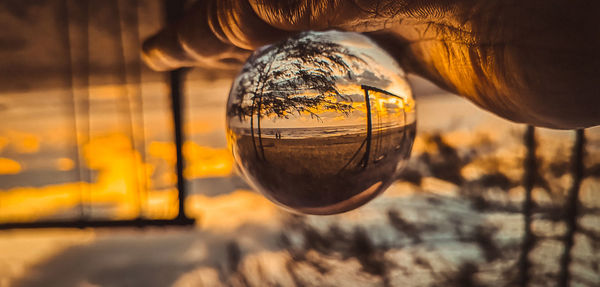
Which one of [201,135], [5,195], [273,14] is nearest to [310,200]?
[273,14]

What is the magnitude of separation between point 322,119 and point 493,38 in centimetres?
10

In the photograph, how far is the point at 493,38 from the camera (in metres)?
0.16

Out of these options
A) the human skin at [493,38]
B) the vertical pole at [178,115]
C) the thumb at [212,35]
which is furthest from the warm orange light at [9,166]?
the human skin at [493,38]

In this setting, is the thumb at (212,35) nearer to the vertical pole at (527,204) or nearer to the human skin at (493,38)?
the human skin at (493,38)

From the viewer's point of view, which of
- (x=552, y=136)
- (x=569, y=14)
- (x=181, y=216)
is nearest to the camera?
(x=569, y=14)

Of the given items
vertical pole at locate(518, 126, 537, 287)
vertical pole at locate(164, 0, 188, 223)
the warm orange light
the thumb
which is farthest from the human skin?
the warm orange light

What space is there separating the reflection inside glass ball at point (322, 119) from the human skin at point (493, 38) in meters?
0.02

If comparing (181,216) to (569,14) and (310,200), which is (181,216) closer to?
(310,200)

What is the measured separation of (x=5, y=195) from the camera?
1243mm

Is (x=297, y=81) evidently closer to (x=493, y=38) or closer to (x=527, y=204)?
(x=493, y=38)

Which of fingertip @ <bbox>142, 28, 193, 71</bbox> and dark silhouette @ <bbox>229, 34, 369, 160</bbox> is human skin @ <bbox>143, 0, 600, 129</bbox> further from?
fingertip @ <bbox>142, 28, 193, 71</bbox>

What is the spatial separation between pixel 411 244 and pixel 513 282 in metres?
0.32

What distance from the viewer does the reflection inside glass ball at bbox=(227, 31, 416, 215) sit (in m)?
0.24

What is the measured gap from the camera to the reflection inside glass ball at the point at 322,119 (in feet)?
0.77
